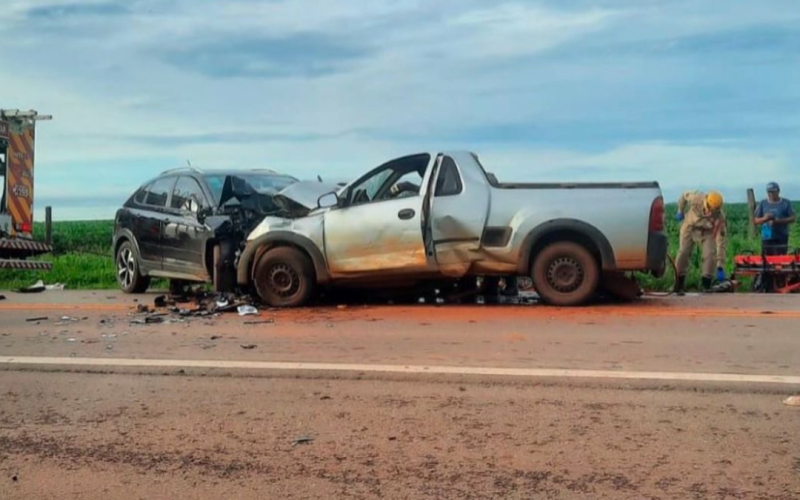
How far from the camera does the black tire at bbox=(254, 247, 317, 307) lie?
1129 centimetres

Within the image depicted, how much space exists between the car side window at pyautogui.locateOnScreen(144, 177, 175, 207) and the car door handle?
3.81 meters

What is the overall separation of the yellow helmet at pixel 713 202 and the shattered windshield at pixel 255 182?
21.3 ft

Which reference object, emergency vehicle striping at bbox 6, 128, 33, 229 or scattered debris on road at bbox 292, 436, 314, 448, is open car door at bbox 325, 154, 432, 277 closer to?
scattered debris on road at bbox 292, 436, 314, 448

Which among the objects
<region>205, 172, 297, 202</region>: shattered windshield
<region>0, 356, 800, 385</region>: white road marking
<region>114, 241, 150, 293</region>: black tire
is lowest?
<region>0, 356, 800, 385</region>: white road marking

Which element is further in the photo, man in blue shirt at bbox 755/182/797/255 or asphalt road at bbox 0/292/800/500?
man in blue shirt at bbox 755/182/797/255

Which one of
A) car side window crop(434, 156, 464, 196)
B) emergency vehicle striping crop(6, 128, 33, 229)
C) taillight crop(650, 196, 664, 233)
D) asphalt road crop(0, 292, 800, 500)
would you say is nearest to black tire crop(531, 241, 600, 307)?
taillight crop(650, 196, 664, 233)

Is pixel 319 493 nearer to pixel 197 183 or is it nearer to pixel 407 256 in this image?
pixel 407 256

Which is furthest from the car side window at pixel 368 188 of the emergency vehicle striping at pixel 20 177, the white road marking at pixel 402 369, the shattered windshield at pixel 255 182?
the emergency vehicle striping at pixel 20 177

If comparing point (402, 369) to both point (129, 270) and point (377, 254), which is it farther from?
point (129, 270)

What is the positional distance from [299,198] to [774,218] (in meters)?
7.70

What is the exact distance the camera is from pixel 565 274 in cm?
1084

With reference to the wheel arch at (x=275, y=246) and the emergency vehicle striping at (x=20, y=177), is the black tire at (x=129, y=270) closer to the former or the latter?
the wheel arch at (x=275, y=246)

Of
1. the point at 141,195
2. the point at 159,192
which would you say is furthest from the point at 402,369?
the point at 141,195

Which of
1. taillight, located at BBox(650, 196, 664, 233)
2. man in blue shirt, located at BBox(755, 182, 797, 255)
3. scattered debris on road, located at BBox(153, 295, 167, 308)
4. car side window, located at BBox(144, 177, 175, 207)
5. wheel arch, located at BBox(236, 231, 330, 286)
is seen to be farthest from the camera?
man in blue shirt, located at BBox(755, 182, 797, 255)
